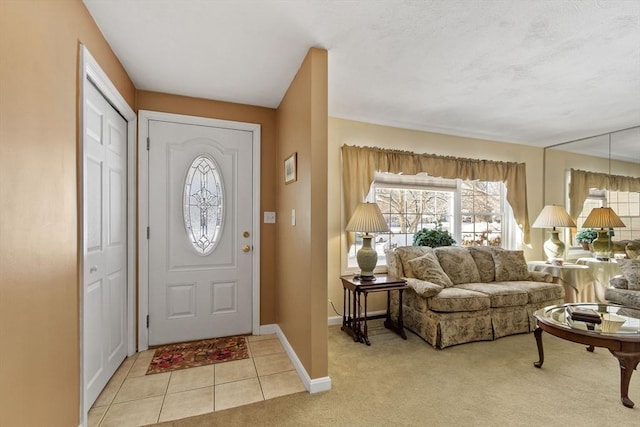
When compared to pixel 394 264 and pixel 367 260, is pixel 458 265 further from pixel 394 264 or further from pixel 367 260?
pixel 367 260

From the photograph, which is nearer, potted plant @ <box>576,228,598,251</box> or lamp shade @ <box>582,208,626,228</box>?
lamp shade @ <box>582,208,626,228</box>

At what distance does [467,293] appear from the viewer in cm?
283

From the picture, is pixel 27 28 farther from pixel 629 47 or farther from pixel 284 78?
pixel 629 47

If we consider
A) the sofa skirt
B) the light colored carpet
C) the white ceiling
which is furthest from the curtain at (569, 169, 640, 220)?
the light colored carpet

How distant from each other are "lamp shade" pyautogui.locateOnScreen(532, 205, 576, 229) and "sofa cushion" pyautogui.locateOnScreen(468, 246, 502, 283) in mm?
935

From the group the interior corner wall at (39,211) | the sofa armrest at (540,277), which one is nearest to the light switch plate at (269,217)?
the interior corner wall at (39,211)

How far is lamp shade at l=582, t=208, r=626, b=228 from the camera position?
12.0 feet

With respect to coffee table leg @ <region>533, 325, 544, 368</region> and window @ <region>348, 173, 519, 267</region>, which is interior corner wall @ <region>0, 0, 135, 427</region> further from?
coffee table leg @ <region>533, 325, 544, 368</region>

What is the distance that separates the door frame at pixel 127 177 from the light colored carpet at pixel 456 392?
3.15 ft

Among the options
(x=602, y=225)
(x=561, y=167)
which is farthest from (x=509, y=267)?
(x=561, y=167)

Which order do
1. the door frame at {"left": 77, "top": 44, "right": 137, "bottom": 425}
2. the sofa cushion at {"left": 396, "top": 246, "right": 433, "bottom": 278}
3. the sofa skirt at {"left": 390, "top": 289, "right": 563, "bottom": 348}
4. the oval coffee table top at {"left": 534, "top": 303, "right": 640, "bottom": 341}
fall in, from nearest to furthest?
the door frame at {"left": 77, "top": 44, "right": 137, "bottom": 425} < the oval coffee table top at {"left": 534, "top": 303, "right": 640, "bottom": 341} < the sofa skirt at {"left": 390, "top": 289, "right": 563, "bottom": 348} < the sofa cushion at {"left": 396, "top": 246, "right": 433, "bottom": 278}

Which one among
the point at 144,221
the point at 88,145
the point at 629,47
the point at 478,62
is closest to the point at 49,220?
the point at 88,145

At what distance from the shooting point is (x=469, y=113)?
133 inches

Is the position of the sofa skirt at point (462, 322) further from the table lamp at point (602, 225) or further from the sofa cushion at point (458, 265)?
the table lamp at point (602, 225)
